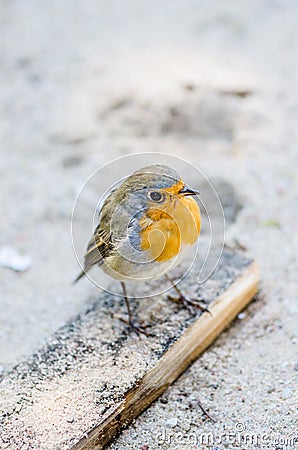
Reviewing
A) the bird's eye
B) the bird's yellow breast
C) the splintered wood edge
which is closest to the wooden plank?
the splintered wood edge

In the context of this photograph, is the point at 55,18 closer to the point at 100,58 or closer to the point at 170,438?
the point at 100,58

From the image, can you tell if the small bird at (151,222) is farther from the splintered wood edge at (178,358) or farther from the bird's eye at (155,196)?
the splintered wood edge at (178,358)

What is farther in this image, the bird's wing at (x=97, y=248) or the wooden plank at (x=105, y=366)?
the bird's wing at (x=97, y=248)

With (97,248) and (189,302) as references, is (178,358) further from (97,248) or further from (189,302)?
(97,248)

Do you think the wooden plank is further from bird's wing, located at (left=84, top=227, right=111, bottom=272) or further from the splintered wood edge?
bird's wing, located at (left=84, top=227, right=111, bottom=272)

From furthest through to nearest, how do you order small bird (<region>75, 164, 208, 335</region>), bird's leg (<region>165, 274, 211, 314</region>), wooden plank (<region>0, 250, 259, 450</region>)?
bird's leg (<region>165, 274, 211, 314</region>) → small bird (<region>75, 164, 208, 335</region>) → wooden plank (<region>0, 250, 259, 450</region>)

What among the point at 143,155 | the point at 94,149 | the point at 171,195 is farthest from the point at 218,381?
the point at 94,149

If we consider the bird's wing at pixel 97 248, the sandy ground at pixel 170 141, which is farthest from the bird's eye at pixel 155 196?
the sandy ground at pixel 170 141
